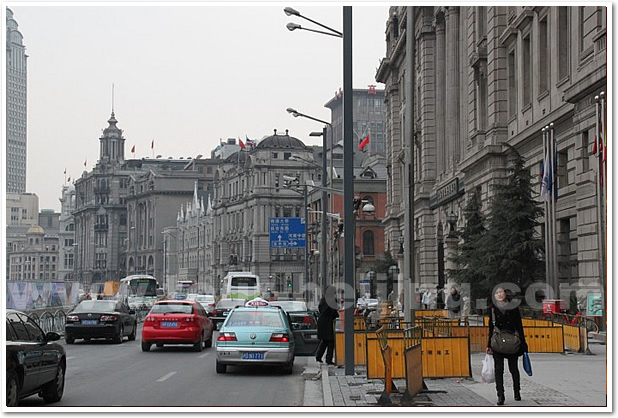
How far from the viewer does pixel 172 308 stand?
2975cm

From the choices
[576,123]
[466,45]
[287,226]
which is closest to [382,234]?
[287,226]

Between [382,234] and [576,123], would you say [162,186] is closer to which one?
[382,234]

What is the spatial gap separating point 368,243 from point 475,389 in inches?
3510

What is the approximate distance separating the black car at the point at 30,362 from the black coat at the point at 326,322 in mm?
7851

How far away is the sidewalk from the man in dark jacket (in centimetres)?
82

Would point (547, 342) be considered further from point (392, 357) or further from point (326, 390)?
point (326, 390)

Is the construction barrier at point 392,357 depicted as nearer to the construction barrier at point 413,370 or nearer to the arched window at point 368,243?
the construction barrier at point 413,370

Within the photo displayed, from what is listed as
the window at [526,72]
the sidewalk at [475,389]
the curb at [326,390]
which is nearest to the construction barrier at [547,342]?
the sidewalk at [475,389]

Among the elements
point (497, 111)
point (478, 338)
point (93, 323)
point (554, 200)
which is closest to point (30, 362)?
point (478, 338)

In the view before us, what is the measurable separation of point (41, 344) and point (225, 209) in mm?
130998

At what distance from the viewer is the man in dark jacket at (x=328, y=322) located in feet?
73.9

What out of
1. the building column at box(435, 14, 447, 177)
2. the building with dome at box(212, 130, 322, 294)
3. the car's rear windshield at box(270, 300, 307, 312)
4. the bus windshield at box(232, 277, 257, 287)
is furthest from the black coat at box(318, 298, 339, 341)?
the building with dome at box(212, 130, 322, 294)

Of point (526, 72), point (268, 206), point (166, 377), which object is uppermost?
point (268, 206)

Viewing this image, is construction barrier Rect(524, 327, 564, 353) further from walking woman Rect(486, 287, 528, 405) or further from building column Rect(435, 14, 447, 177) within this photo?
building column Rect(435, 14, 447, 177)
